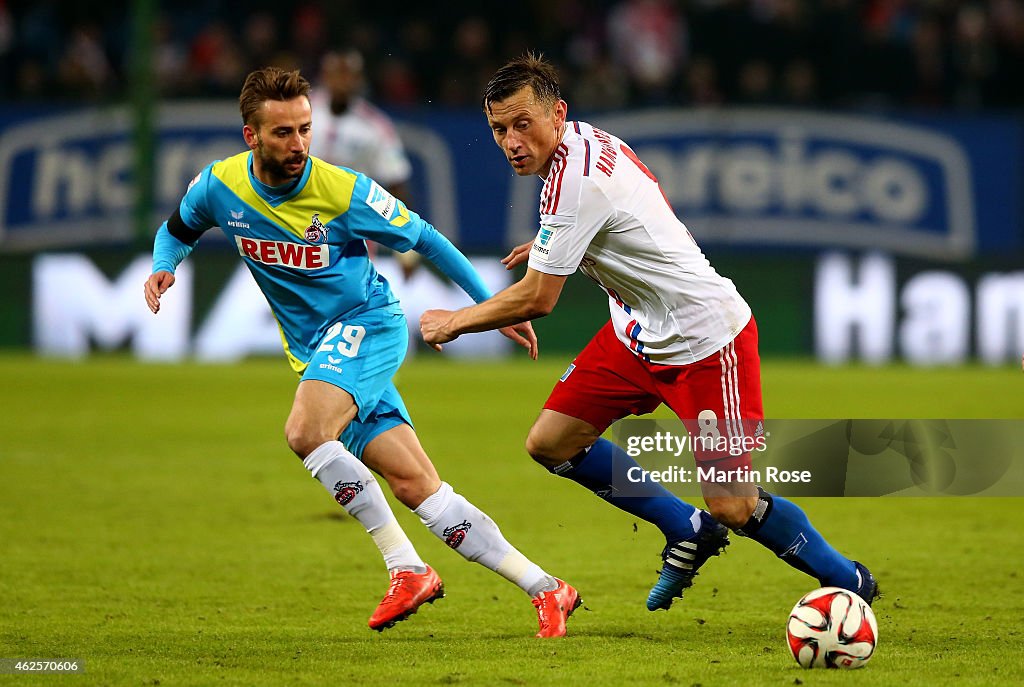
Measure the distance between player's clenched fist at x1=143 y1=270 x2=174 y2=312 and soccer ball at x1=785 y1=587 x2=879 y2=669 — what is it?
98.4 inches

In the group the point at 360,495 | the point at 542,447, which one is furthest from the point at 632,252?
the point at 360,495

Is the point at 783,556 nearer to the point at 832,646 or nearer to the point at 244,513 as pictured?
the point at 832,646

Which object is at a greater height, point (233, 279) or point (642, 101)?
point (642, 101)

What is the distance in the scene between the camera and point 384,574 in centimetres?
666

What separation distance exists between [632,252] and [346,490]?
51.3 inches

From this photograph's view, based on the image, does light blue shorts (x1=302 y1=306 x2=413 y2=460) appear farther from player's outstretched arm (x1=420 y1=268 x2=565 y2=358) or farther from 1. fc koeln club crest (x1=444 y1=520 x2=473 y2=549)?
player's outstretched arm (x1=420 y1=268 x2=565 y2=358)

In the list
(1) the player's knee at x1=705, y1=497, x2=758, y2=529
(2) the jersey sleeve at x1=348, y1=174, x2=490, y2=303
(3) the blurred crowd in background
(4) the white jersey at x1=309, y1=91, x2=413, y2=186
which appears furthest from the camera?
(3) the blurred crowd in background

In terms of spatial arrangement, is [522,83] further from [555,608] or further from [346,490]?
[555,608]

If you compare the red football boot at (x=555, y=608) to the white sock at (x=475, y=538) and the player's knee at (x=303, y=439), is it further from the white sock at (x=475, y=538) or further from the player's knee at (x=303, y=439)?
the player's knee at (x=303, y=439)

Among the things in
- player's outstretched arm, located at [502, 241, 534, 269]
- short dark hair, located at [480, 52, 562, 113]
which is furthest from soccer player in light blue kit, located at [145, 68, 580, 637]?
short dark hair, located at [480, 52, 562, 113]

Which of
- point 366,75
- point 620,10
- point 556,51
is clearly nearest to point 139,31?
point 366,75

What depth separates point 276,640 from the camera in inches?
209

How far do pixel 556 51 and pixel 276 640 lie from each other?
45.2ft

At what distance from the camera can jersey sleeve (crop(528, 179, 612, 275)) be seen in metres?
5.05
